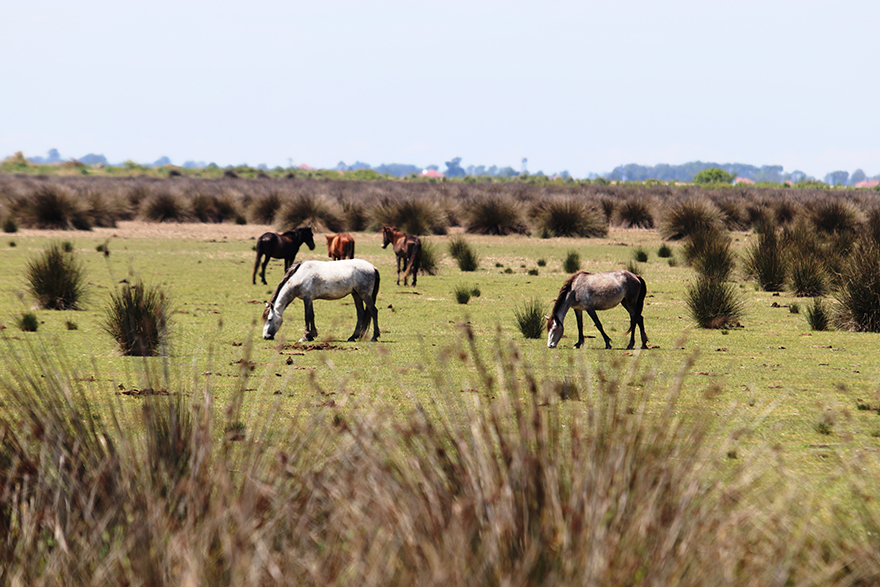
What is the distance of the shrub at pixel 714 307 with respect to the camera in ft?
42.9

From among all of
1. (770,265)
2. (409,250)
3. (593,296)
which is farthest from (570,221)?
(593,296)

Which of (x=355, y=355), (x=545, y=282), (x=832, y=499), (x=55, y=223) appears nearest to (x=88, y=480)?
(x=832, y=499)

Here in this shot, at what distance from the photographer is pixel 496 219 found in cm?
3331

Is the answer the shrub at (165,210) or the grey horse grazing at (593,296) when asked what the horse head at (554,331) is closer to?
the grey horse grazing at (593,296)

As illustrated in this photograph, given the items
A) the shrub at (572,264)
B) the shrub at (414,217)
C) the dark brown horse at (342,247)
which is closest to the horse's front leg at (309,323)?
the dark brown horse at (342,247)

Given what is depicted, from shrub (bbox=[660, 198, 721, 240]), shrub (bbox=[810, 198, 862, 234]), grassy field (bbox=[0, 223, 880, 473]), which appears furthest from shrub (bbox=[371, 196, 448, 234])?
shrub (bbox=[810, 198, 862, 234])

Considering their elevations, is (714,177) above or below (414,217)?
below

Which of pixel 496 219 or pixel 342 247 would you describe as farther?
pixel 496 219

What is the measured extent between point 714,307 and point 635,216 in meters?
24.7

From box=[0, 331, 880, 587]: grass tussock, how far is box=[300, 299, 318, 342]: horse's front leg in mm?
7183

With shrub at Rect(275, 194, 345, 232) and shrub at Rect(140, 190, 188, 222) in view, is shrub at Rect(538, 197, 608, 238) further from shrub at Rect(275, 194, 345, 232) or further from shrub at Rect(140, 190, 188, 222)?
shrub at Rect(140, 190, 188, 222)

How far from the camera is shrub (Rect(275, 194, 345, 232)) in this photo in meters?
34.3

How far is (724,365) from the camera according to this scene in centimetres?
979

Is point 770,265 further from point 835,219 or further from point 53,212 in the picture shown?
point 53,212
